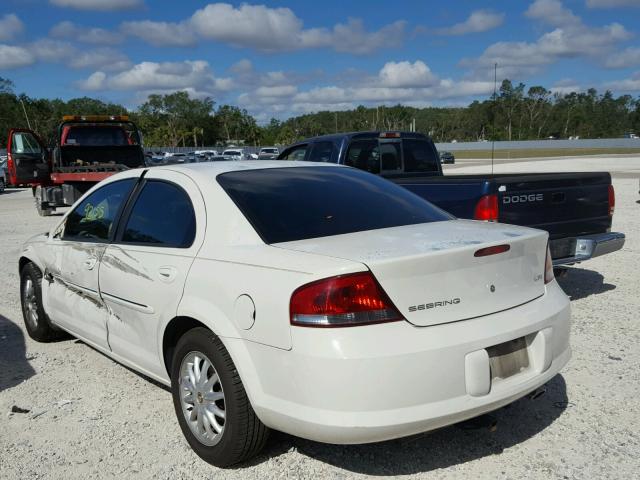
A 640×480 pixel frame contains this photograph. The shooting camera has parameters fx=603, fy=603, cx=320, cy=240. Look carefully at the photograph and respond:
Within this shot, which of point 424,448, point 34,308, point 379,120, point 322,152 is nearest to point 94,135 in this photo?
point 322,152

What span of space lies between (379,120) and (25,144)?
438 feet

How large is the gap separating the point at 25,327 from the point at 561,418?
190 inches

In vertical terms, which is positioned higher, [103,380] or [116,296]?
[116,296]

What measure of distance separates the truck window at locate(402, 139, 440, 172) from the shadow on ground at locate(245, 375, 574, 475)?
17.8ft

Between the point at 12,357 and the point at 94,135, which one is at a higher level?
the point at 94,135

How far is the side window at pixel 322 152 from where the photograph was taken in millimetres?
8211

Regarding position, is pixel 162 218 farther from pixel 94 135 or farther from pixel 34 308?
pixel 94 135

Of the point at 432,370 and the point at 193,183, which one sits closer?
the point at 432,370

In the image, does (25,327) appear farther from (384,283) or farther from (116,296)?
(384,283)

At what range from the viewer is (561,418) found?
3680mm

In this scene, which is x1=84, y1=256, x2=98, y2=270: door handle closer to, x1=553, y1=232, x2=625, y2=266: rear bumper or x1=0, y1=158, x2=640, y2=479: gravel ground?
x1=0, y1=158, x2=640, y2=479: gravel ground

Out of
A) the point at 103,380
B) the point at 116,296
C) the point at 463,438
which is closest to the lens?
the point at 463,438

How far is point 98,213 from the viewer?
14.8 feet

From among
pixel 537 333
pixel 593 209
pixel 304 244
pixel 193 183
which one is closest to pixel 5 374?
pixel 193 183
